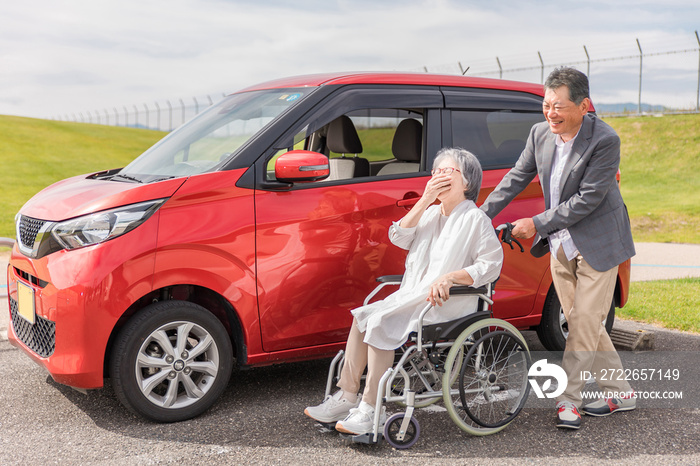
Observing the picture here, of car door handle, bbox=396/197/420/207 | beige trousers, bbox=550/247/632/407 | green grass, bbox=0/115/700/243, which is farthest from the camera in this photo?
green grass, bbox=0/115/700/243

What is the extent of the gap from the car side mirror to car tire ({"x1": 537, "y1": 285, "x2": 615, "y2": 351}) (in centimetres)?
202

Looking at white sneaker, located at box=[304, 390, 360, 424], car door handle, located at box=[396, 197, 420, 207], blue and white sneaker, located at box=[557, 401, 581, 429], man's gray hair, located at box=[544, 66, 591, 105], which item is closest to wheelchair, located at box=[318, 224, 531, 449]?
white sneaker, located at box=[304, 390, 360, 424]

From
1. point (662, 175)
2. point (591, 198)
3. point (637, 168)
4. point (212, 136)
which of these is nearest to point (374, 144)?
point (212, 136)

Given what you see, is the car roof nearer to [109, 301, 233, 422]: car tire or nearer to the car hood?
the car hood

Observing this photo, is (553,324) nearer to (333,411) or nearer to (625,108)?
(333,411)

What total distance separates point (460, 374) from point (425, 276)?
1.91 feet

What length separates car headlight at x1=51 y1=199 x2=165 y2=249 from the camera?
3.62 m

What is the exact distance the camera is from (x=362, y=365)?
3.72 meters

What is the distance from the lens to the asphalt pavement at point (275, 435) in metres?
3.48

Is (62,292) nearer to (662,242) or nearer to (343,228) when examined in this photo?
(343,228)

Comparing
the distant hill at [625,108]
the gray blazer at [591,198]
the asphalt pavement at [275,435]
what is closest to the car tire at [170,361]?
the asphalt pavement at [275,435]

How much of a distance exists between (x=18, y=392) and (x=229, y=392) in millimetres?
1322

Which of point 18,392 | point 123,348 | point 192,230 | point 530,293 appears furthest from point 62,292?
point 530,293

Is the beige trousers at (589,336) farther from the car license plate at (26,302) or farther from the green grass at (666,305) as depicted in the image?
the car license plate at (26,302)
